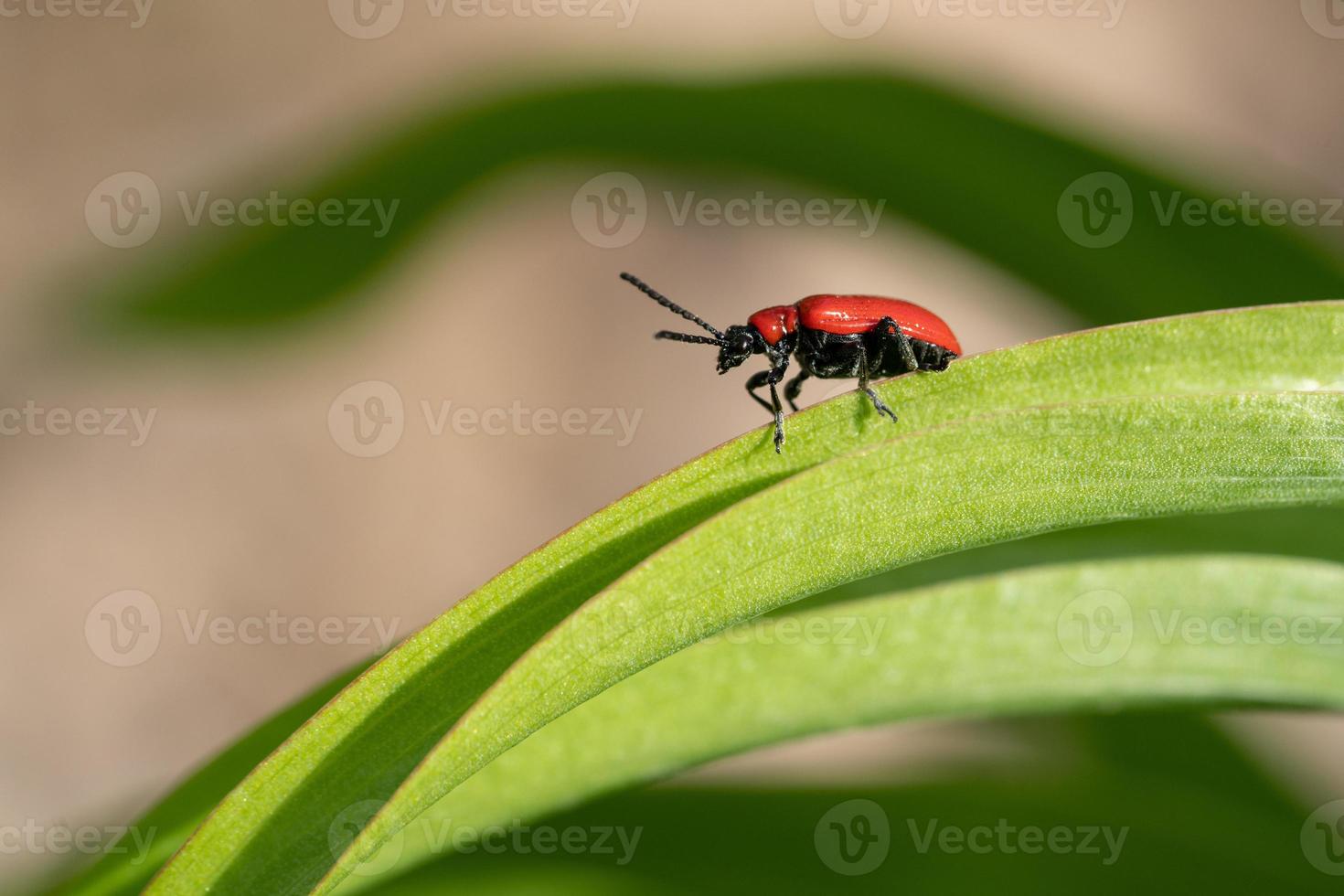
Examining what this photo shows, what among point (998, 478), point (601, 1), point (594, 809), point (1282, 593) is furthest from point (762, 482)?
point (601, 1)

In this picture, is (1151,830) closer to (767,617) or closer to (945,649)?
(945,649)

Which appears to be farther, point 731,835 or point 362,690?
point 731,835

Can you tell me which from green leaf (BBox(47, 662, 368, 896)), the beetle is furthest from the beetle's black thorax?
green leaf (BBox(47, 662, 368, 896))

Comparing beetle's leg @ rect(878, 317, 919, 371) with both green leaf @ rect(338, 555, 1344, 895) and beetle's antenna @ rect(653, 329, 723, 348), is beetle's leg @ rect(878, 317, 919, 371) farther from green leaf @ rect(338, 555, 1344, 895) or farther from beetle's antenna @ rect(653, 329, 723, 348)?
green leaf @ rect(338, 555, 1344, 895)

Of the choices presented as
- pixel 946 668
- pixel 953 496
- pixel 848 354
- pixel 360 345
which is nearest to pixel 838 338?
pixel 848 354

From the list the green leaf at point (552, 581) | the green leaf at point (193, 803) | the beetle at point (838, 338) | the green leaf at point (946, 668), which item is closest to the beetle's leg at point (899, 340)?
the beetle at point (838, 338)
